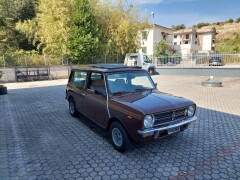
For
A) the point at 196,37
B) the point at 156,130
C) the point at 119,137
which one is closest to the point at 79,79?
the point at 119,137

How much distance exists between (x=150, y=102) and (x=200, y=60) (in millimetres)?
16997

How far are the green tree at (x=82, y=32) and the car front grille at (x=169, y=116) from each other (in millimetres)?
16663

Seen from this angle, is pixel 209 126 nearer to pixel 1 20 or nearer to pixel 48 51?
pixel 48 51

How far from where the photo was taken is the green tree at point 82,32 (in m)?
19.1

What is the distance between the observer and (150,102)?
12.4ft

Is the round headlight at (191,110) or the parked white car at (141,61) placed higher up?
the parked white car at (141,61)

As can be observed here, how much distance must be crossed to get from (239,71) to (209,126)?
45.0ft

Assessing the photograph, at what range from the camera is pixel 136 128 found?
3.48 metres

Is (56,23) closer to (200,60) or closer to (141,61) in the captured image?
(141,61)

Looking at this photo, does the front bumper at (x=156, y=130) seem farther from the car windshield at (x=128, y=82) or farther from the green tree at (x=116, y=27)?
the green tree at (x=116, y=27)

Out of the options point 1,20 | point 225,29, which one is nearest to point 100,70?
point 1,20

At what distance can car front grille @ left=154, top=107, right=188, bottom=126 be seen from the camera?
3.58 m

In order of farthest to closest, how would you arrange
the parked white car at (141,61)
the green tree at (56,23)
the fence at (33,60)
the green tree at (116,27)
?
the green tree at (116,27) → the parked white car at (141,61) → the green tree at (56,23) → the fence at (33,60)

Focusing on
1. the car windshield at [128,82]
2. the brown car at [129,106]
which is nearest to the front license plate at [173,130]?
the brown car at [129,106]
